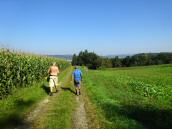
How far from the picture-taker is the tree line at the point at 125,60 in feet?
477

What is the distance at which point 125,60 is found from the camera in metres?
154

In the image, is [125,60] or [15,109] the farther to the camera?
[125,60]

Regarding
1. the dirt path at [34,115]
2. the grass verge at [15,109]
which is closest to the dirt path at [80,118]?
the dirt path at [34,115]

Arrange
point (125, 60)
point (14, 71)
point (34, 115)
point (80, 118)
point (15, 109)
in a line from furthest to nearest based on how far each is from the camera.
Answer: point (125, 60), point (14, 71), point (15, 109), point (34, 115), point (80, 118)

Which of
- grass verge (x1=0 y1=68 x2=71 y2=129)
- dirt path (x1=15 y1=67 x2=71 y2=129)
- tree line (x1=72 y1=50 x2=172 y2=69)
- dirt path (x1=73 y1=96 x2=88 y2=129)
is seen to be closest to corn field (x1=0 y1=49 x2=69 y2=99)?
grass verge (x1=0 y1=68 x2=71 y2=129)

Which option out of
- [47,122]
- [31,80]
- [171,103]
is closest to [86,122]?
[47,122]

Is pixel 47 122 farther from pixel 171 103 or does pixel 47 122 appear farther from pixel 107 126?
pixel 171 103

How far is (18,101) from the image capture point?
1639 centimetres

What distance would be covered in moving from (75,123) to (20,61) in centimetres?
1245

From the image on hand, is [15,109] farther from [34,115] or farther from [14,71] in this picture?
[14,71]

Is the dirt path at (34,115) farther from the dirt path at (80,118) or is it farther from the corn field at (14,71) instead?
the corn field at (14,71)

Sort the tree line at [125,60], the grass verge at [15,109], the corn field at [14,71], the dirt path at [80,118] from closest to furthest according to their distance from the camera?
1. the dirt path at [80,118]
2. the grass verge at [15,109]
3. the corn field at [14,71]
4. the tree line at [125,60]

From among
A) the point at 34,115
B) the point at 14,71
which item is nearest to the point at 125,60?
the point at 14,71

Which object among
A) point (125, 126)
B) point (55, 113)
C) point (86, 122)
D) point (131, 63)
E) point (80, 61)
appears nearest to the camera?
point (125, 126)
